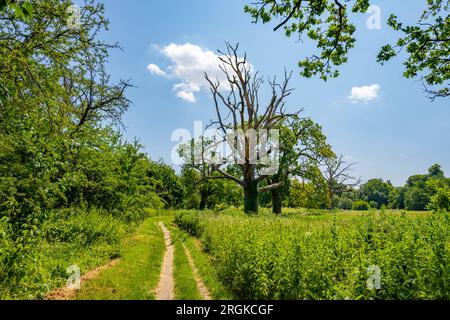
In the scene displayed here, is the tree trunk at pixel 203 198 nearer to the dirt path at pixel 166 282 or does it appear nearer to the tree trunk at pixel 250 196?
the tree trunk at pixel 250 196

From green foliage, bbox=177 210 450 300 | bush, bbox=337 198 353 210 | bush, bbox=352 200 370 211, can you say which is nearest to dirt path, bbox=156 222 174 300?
green foliage, bbox=177 210 450 300

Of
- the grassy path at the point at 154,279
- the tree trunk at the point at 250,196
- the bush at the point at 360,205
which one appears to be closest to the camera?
the grassy path at the point at 154,279

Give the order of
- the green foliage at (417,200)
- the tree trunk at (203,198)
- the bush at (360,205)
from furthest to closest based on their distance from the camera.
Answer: the bush at (360,205)
the green foliage at (417,200)
the tree trunk at (203,198)

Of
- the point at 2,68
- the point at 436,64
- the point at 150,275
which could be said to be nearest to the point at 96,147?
the point at 2,68

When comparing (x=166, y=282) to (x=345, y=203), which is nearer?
(x=166, y=282)

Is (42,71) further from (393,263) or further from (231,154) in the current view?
(231,154)

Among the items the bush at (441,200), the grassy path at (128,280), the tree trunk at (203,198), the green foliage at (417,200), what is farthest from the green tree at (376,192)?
the grassy path at (128,280)

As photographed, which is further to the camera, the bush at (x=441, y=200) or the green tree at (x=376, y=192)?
the green tree at (x=376, y=192)

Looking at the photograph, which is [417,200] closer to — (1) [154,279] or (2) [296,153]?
(2) [296,153]

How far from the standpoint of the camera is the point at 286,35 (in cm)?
986

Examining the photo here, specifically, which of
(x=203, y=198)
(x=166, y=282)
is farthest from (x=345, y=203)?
(x=166, y=282)

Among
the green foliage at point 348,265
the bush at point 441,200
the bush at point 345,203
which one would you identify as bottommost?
the bush at point 345,203

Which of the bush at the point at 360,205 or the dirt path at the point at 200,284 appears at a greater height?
the dirt path at the point at 200,284

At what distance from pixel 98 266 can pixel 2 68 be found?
781 centimetres
